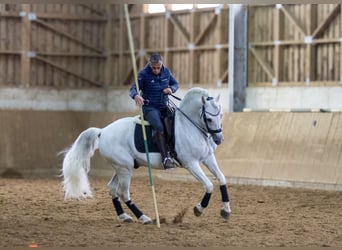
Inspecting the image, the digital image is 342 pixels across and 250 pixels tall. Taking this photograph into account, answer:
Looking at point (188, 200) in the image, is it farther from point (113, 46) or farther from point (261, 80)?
point (113, 46)

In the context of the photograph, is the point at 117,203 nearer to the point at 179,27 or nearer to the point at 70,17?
the point at 179,27

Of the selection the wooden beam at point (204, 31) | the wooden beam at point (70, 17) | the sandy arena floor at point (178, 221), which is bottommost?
the sandy arena floor at point (178, 221)

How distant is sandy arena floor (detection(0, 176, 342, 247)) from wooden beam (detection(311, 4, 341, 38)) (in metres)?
4.34

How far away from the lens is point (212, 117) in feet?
29.2

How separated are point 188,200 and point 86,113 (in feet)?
25.8

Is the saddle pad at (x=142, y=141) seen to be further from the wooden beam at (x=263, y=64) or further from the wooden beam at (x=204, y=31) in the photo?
the wooden beam at (x=204, y=31)

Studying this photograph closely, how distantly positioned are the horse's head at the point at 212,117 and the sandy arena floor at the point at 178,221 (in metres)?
1.18

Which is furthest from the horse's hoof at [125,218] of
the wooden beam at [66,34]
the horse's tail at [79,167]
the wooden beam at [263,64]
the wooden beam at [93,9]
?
the wooden beam at [93,9]

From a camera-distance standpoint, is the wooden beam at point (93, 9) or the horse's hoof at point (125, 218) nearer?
the horse's hoof at point (125, 218)

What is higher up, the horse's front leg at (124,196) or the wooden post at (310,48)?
A: the wooden post at (310,48)

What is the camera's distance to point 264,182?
14.2 meters

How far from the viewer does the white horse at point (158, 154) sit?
895 cm

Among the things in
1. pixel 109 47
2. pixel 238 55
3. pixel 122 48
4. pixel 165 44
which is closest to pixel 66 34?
pixel 109 47

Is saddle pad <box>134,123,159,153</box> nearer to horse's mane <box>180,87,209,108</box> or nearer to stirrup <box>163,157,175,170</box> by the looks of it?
stirrup <box>163,157,175,170</box>
